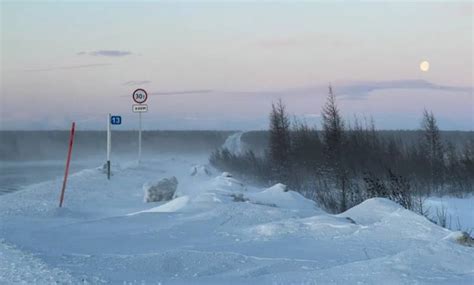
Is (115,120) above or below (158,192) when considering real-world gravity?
above

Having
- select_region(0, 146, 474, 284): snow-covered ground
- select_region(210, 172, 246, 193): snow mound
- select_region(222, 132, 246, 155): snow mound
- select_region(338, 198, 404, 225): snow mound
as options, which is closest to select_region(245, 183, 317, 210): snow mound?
select_region(0, 146, 474, 284): snow-covered ground

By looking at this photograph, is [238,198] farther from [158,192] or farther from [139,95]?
[139,95]

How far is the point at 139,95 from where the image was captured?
22953 millimetres

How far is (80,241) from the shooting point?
24.7 ft

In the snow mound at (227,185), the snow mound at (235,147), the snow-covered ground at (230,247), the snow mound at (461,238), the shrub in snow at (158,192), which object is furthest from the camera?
the snow mound at (235,147)

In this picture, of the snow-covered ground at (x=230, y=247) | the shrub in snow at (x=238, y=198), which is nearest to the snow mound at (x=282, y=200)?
the shrub in snow at (x=238, y=198)

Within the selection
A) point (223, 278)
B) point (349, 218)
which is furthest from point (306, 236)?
point (223, 278)

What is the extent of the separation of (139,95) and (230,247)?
16.6m

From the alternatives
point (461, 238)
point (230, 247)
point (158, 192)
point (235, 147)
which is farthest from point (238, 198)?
point (235, 147)

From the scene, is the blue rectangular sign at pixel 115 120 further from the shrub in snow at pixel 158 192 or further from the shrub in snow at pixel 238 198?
the shrub in snow at pixel 238 198

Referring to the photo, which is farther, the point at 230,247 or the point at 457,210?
the point at 457,210

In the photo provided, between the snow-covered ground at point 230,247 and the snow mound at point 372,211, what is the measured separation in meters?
0.02

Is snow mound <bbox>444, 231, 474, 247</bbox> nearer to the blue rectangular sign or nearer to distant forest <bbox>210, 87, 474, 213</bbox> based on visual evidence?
distant forest <bbox>210, 87, 474, 213</bbox>

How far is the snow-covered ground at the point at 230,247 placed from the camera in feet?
18.5
